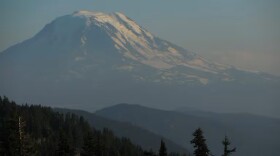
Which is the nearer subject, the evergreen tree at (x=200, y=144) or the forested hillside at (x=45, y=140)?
the forested hillside at (x=45, y=140)

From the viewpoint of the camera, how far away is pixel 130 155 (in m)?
166

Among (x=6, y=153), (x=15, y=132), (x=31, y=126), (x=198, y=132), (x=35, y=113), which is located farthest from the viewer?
(x=35, y=113)

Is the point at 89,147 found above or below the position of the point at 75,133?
below

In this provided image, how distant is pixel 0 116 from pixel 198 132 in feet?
513

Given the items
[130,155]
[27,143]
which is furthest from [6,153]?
[130,155]

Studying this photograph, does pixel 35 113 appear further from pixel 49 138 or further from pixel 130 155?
pixel 130 155

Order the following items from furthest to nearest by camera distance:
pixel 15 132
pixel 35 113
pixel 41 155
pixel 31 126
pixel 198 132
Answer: pixel 35 113
pixel 31 126
pixel 41 155
pixel 198 132
pixel 15 132

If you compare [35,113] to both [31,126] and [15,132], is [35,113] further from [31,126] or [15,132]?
[15,132]

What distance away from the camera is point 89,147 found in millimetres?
55031

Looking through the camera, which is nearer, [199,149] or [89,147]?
[199,149]

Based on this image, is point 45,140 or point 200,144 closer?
point 200,144

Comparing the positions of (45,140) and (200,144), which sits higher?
(45,140)

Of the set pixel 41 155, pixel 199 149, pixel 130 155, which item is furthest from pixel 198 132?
pixel 130 155

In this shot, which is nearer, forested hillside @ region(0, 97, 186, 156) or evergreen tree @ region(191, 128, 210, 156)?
forested hillside @ region(0, 97, 186, 156)
